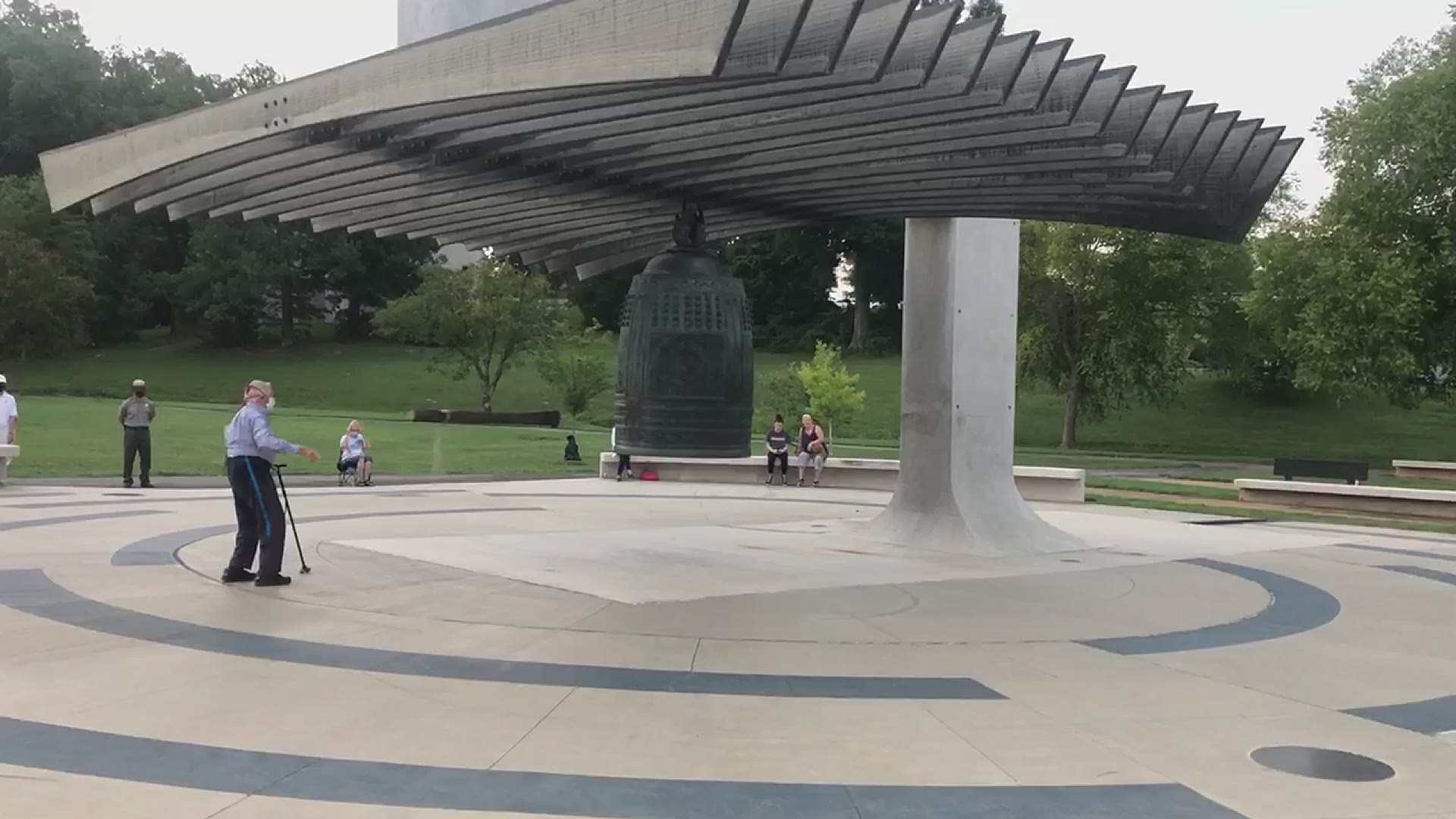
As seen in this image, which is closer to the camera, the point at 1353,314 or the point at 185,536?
the point at 185,536

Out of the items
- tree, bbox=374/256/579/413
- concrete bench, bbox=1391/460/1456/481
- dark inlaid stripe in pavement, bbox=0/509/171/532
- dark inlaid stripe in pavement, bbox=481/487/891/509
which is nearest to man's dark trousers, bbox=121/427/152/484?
dark inlaid stripe in pavement, bbox=0/509/171/532

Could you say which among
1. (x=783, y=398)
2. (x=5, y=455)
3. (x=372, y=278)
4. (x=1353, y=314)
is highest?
(x=372, y=278)

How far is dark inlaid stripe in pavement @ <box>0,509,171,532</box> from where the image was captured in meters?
14.2

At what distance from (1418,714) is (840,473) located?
17943 mm

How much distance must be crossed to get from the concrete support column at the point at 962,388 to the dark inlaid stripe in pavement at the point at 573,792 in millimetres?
8786

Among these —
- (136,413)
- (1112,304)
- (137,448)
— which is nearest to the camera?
(136,413)

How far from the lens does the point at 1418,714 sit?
696 centimetres

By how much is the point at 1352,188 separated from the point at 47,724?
3762 centimetres

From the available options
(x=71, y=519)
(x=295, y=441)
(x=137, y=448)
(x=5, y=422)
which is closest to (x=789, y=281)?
(x=295, y=441)

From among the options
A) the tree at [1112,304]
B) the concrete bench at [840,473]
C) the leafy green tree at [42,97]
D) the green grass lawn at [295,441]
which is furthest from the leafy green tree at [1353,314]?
the leafy green tree at [42,97]

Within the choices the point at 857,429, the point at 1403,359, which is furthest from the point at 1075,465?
the point at 857,429

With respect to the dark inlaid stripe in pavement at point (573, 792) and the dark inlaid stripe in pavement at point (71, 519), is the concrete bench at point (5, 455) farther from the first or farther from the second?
the dark inlaid stripe in pavement at point (573, 792)

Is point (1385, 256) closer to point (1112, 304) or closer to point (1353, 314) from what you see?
point (1353, 314)

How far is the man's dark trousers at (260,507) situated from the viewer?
1014cm
